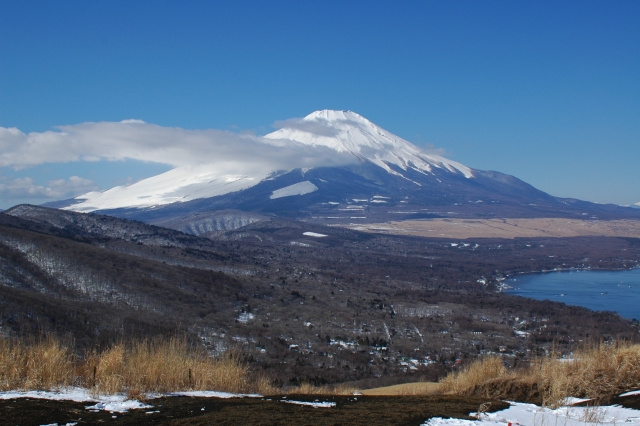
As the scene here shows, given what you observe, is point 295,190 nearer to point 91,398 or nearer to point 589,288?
point 589,288

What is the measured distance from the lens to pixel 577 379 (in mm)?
7340

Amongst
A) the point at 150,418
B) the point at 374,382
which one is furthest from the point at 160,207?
the point at 150,418

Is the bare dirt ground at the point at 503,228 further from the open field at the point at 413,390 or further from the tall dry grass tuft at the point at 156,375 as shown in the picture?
the tall dry grass tuft at the point at 156,375

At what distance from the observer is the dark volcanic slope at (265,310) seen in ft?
70.9

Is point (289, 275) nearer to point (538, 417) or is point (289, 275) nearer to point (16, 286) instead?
point (16, 286)

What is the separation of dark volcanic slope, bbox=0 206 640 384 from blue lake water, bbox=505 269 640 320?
9.13m

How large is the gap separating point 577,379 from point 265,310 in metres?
24.5

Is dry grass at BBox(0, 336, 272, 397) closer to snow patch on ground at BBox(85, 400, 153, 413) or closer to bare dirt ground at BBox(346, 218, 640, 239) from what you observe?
snow patch on ground at BBox(85, 400, 153, 413)

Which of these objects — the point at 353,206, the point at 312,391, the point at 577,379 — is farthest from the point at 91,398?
the point at 353,206

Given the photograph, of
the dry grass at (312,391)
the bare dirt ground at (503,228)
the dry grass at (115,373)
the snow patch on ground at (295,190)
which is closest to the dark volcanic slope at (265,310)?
the dry grass at (312,391)

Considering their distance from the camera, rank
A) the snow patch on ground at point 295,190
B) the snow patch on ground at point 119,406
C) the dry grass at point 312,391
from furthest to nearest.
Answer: the snow patch on ground at point 295,190 < the dry grass at point 312,391 < the snow patch on ground at point 119,406

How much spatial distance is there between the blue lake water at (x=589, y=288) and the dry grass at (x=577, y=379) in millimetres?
39701

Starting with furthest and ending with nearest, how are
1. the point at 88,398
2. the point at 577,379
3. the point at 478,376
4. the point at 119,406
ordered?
the point at 478,376 < the point at 577,379 < the point at 88,398 < the point at 119,406

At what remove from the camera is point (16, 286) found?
80.0 ft
